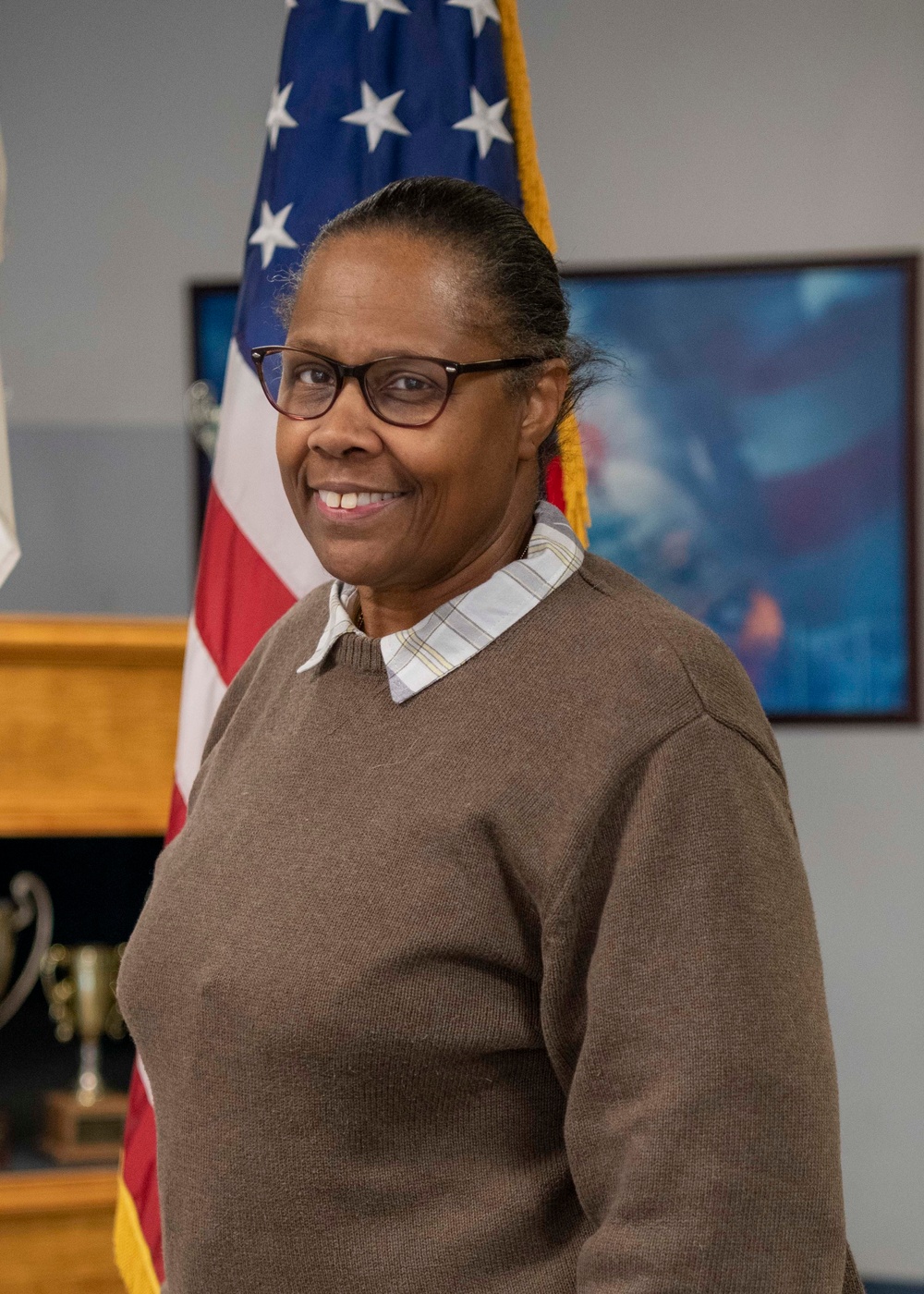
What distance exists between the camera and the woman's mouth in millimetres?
958

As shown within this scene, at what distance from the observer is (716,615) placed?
2.89 metres

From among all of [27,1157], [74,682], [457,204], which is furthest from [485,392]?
[27,1157]

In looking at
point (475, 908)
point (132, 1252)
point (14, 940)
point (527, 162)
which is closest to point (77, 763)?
point (14, 940)

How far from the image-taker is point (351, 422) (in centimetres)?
95

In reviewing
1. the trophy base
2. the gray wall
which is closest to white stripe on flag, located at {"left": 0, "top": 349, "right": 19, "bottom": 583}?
the trophy base

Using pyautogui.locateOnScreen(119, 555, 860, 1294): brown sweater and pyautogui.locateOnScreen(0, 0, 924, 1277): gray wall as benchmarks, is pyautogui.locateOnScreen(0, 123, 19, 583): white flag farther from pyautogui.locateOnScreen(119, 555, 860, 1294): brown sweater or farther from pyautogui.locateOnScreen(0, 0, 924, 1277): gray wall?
pyautogui.locateOnScreen(0, 0, 924, 1277): gray wall

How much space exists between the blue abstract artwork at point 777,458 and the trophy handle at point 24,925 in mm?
1305

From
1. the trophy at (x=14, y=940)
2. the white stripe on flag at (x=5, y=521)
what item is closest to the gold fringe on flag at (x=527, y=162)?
the white stripe on flag at (x=5, y=521)

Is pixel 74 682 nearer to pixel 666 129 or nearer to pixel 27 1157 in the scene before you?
pixel 27 1157

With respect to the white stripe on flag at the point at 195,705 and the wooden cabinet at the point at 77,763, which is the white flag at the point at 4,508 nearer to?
the white stripe on flag at the point at 195,705

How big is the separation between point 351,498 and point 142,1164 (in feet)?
3.64

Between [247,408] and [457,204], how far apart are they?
34.9 inches

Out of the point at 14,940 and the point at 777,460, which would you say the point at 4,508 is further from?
the point at 777,460

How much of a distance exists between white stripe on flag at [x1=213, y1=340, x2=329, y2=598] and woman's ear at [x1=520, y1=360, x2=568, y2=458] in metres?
0.78
